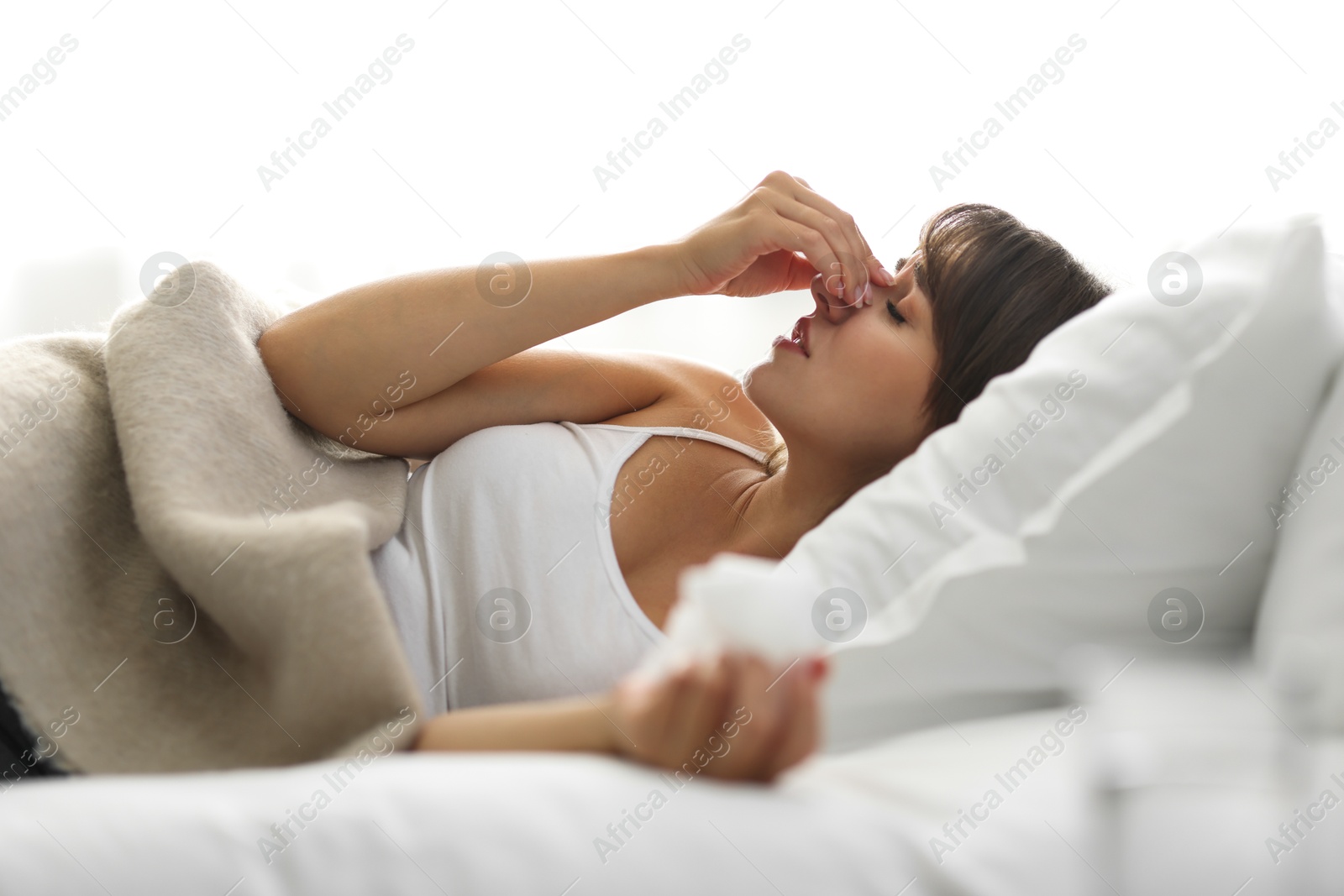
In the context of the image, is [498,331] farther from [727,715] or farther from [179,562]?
[727,715]

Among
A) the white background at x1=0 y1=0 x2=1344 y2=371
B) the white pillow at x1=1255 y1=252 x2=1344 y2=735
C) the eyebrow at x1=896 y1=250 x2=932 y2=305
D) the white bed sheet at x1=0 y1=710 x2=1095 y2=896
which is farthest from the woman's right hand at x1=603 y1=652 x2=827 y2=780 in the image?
the white background at x1=0 y1=0 x2=1344 y2=371

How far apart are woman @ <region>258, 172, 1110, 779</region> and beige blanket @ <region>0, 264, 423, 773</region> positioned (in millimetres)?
77

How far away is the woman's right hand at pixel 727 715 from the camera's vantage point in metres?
0.40

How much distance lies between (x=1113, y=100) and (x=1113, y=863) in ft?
5.24

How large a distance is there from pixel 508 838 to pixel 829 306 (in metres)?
0.66

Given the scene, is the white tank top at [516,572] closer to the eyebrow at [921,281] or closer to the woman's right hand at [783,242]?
the woman's right hand at [783,242]

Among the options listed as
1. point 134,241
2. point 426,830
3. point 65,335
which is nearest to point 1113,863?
point 426,830

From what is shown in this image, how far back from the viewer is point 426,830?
407mm

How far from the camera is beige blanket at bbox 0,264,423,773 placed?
542mm

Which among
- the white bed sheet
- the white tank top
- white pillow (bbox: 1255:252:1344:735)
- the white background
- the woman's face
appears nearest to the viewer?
the white bed sheet

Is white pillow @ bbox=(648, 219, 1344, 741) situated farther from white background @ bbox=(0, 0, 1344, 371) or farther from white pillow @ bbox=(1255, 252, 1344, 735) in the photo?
white background @ bbox=(0, 0, 1344, 371)

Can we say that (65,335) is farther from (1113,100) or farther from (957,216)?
(1113,100)

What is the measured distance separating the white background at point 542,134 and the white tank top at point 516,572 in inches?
45.9

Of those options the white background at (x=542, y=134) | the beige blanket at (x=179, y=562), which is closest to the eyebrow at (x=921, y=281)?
the beige blanket at (x=179, y=562)
